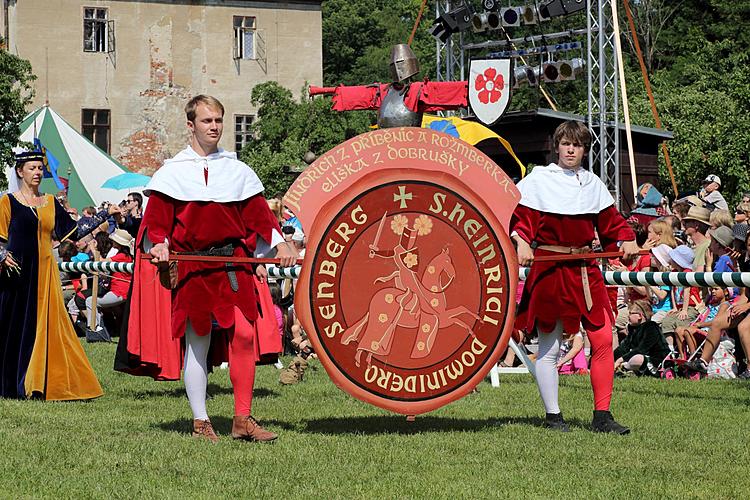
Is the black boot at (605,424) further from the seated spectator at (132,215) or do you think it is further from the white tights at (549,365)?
the seated spectator at (132,215)

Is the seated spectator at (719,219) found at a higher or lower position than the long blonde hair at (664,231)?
higher

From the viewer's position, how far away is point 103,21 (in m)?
42.9

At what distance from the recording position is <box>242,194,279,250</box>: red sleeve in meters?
6.93

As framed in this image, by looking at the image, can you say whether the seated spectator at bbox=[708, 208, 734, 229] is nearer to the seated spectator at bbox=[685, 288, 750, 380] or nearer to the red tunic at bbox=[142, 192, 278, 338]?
the seated spectator at bbox=[685, 288, 750, 380]

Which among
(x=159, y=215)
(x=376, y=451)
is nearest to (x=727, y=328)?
(x=376, y=451)

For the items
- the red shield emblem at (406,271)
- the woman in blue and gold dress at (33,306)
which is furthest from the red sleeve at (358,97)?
the red shield emblem at (406,271)

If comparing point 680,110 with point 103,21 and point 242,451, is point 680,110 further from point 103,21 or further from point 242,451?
point 242,451

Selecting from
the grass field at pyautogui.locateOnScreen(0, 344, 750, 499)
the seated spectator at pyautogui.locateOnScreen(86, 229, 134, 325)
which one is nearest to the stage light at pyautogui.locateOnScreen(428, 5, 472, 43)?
the seated spectator at pyautogui.locateOnScreen(86, 229, 134, 325)

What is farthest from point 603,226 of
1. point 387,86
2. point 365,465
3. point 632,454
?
point 387,86

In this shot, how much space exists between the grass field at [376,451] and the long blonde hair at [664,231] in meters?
2.74

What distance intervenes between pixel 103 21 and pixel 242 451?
38202 millimetres

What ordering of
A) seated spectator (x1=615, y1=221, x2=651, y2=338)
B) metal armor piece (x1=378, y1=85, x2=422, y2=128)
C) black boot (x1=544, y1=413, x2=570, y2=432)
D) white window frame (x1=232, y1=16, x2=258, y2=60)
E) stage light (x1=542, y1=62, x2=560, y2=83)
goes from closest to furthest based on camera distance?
black boot (x1=544, y1=413, x2=570, y2=432)
metal armor piece (x1=378, y1=85, x2=422, y2=128)
seated spectator (x1=615, y1=221, x2=651, y2=338)
stage light (x1=542, y1=62, x2=560, y2=83)
white window frame (x1=232, y1=16, x2=258, y2=60)

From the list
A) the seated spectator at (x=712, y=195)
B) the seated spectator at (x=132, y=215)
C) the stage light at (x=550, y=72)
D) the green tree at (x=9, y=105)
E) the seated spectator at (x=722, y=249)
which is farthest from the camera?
the green tree at (x=9, y=105)

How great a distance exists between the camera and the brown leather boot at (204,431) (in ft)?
22.6
